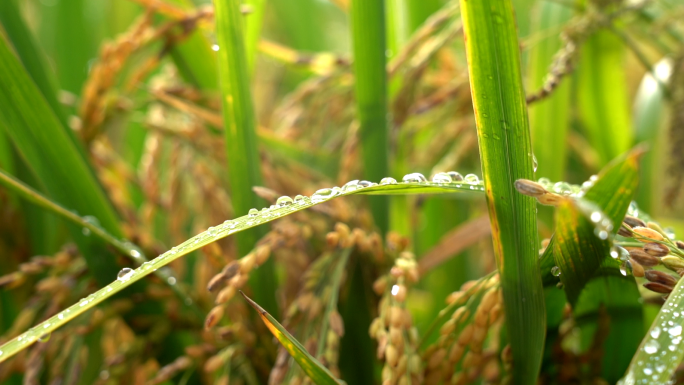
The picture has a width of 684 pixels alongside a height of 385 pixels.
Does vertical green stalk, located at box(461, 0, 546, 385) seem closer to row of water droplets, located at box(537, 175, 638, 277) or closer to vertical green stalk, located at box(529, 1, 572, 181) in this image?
row of water droplets, located at box(537, 175, 638, 277)

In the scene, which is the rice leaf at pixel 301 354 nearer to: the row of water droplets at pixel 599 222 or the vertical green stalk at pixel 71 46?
the row of water droplets at pixel 599 222

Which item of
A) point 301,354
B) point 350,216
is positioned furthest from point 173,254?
point 350,216

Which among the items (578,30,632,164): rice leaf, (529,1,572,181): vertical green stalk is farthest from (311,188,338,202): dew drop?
(578,30,632,164): rice leaf

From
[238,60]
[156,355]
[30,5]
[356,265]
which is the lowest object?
[156,355]

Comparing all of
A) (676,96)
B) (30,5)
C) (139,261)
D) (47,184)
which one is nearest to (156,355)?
(139,261)

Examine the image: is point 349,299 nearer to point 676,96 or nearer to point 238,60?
point 238,60

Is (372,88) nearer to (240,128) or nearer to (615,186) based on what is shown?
(240,128)
